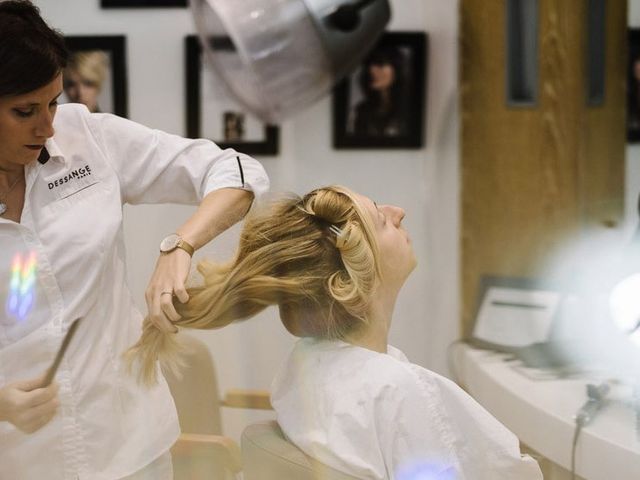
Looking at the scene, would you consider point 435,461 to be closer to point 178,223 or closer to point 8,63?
point 178,223

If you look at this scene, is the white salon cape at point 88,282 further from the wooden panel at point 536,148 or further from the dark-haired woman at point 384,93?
the wooden panel at point 536,148

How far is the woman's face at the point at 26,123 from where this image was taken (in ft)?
2.84

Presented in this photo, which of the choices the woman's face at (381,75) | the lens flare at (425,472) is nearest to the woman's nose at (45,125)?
the lens flare at (425,472)

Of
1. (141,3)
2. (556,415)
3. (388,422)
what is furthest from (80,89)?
(556,415)

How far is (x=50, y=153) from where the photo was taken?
37.0 inches

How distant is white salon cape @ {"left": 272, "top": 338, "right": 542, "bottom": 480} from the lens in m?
0.97

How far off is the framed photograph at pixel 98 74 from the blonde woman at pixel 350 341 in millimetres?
333

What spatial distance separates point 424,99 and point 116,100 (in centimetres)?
49

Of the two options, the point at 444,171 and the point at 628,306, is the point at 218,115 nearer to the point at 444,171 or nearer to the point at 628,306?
the point at 444,171

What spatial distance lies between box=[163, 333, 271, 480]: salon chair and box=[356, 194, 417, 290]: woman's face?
258 mm

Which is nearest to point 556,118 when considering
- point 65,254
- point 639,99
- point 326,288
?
point 639,99

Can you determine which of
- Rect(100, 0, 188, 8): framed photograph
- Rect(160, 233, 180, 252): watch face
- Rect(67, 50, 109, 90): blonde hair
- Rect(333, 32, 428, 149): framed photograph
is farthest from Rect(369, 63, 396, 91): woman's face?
Rect(160, 233, 180, 252): watch face

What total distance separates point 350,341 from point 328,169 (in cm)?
35

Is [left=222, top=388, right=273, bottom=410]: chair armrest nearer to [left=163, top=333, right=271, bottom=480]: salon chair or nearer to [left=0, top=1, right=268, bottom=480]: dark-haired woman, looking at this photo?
[left=163, top=333, right=271, bottom=480]: salon chair
